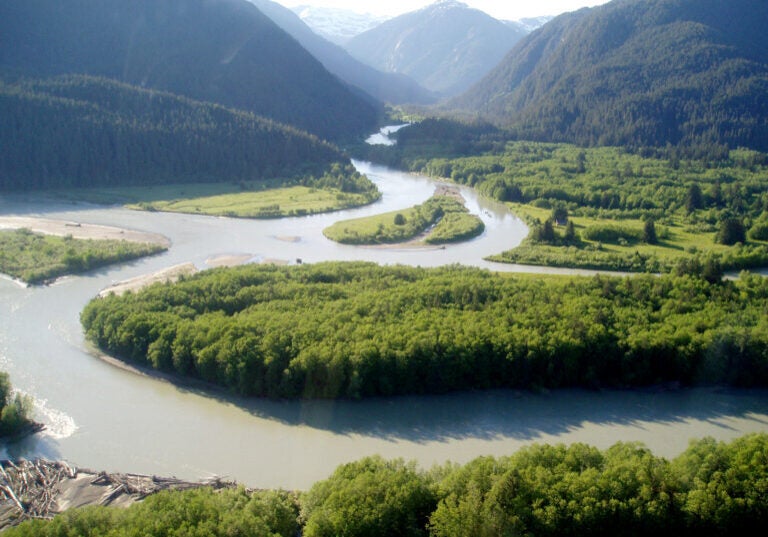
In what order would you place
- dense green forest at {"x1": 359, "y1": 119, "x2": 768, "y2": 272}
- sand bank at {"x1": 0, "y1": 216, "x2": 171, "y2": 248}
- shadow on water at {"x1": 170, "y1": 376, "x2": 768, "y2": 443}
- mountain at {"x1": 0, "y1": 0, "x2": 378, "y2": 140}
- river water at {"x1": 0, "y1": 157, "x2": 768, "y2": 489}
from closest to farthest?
1. river water at {"x1": 0, "y1": 157, "x2": 768, "y2": 489}
2. shadow on water at {"x1": 170, "y1": 376, "x2": 768, "y2": 443}
3. dense green forest at {"x1": 359, "y1": 119, "x2": 768, "y2": 272}
4. sand bank at {"x1": 0, "y1": 216, "x2": 171, "y2": 248}
5. mountain at {"x1": 0, "y1": 0, "x2": 378, "y2": 140}

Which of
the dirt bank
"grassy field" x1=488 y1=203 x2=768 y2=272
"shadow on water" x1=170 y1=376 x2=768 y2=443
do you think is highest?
"grassy field" x1=488 y1=203 x2=768 y2=272

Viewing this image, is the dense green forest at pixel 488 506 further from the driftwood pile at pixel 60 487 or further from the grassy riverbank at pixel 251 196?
the grassy riverbank at pixel 251 196

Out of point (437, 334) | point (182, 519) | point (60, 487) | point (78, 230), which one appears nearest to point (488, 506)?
point (182, 519)

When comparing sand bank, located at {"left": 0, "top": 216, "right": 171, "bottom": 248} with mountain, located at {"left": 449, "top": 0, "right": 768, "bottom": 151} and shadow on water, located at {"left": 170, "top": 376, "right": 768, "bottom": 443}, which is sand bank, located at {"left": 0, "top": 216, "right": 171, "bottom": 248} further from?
mountain, located at {"left": 449, "top": 0, "right": 768, "bottom": 151}

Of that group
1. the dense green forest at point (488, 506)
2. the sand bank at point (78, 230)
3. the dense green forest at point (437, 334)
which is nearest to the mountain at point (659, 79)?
the dense green forest at point (437, 334)

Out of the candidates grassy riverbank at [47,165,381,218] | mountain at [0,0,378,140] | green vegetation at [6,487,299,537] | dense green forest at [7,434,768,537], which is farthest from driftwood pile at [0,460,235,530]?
mountain at [0,0,378,140]

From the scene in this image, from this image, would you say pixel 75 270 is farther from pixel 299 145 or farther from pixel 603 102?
pixel 603 102
